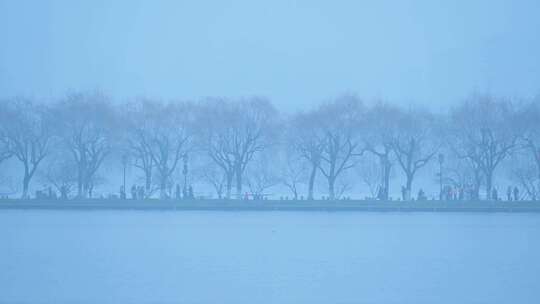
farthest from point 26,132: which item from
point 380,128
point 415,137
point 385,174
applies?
point 415,137

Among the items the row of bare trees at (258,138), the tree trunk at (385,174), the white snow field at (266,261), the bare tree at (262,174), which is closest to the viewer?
the white snow field at (266,261)

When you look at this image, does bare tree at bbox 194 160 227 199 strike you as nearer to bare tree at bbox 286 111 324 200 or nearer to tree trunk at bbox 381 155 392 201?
bare tree at bbox 286 111 324 200

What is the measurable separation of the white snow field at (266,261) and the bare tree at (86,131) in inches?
625

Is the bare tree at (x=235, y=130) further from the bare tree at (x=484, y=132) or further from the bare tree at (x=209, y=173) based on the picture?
the bare tree at (x=484, y=132)

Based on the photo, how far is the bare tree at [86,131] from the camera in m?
63.8

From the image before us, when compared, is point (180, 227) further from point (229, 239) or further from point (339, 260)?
point (339, 260)

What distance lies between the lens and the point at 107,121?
68500 millimetres

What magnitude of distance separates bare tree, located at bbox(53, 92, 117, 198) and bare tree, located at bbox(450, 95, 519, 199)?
81.4ft

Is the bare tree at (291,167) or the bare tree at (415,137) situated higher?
the bare tree at (415,137)

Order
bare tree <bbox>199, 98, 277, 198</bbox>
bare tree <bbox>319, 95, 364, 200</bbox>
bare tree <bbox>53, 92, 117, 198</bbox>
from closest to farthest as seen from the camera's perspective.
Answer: bare tree <bbox>53, 92, 117, 198</bbox> → bare tree <bbox>199, 98, 277, 198</bbox> → bare tree <bbox>319, 95, 364, 200</bbox>

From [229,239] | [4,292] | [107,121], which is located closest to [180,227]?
[229,239]

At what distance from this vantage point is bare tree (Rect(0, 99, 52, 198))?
6456cm

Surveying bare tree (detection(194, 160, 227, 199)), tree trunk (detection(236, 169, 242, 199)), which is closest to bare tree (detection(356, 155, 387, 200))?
bare tree (detection(194, 160, 227, 199))

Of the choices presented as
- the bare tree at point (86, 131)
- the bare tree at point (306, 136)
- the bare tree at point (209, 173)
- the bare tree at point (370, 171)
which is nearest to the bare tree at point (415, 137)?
the bare tree at point (370, 171)
